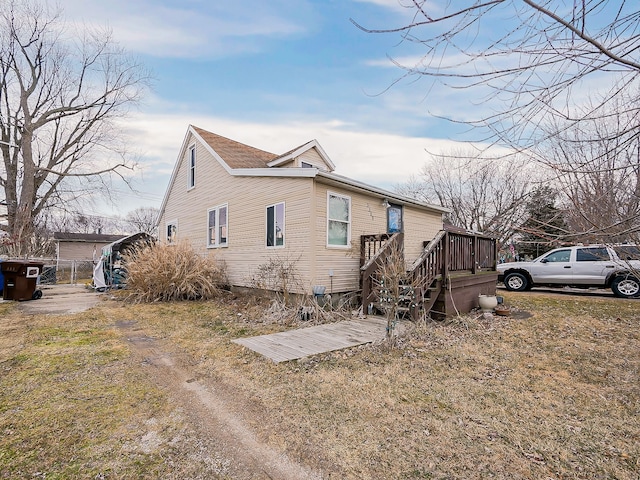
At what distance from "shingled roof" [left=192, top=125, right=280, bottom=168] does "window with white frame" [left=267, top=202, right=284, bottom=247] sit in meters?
2.91

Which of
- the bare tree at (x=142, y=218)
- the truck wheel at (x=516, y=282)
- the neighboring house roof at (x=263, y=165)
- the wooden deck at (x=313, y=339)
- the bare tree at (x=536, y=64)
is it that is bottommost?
the wooden deck at (x=313, y=339)

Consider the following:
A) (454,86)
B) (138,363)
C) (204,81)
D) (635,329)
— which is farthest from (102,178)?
(635,329)

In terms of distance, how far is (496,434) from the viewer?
2.59 m

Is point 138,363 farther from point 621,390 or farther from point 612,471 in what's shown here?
point 621,390

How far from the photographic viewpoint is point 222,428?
2670 millimetres

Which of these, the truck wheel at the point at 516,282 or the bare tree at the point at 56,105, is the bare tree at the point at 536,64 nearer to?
the truck wheel at the point at 516,282

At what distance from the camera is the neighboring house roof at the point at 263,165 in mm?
7824

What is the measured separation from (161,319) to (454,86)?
7.29 metres

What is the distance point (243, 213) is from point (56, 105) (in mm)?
16836

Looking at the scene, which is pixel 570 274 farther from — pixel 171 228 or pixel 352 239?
pixel 171 228

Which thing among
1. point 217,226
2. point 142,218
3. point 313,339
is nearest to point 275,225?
point 217,226

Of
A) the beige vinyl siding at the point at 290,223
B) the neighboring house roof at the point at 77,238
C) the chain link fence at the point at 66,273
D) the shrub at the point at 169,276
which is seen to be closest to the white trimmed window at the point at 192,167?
the beige vinyl siding at the point at 290,223

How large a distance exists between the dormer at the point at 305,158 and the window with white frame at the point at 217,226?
2.50 m

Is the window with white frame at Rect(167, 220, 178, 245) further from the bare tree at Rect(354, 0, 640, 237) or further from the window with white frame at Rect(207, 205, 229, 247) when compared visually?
the bare tree at Rect(354, 0, 640, 237)
